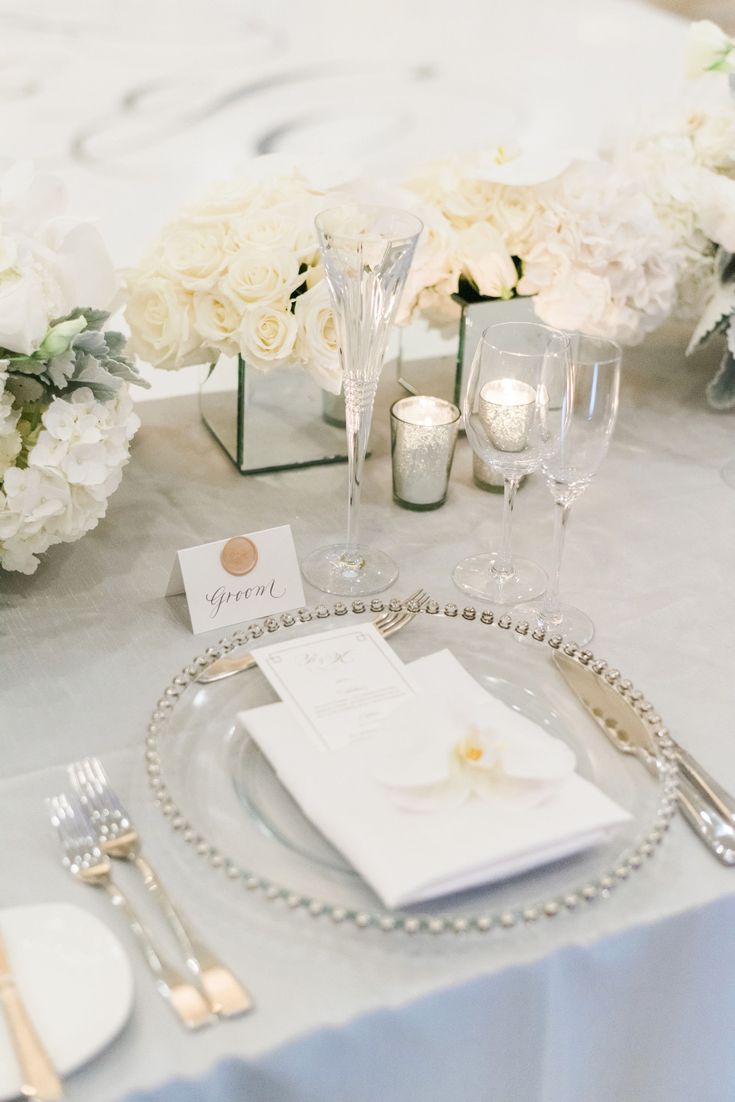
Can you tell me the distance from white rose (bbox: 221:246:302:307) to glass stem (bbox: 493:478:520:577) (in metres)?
0.31

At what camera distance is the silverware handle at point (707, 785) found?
802mm

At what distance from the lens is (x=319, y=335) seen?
117 cm

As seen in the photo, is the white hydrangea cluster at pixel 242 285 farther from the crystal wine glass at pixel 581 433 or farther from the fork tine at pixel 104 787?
the fork tine at pixel 104 787

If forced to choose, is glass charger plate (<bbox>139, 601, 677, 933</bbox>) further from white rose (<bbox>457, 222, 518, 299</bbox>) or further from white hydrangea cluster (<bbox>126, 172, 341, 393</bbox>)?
white rose (<bbox>457, 222, 518, 299</bbox>)

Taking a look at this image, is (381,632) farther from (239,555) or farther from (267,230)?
(267,230)

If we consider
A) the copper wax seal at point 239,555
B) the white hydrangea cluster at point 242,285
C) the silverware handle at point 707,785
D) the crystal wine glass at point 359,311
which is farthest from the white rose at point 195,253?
the silverware handle at point 707,785

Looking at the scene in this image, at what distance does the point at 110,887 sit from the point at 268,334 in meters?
0.63

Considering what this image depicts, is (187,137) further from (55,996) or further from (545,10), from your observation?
(55,996)

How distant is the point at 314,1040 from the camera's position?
65 centimetres

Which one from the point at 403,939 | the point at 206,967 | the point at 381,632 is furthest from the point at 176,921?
the point at 381,632

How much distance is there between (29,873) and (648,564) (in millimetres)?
689

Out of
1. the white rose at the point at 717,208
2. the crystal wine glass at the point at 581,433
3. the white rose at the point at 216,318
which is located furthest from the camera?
the white rose at the point at 717,208

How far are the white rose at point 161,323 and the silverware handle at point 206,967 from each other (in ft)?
2.11

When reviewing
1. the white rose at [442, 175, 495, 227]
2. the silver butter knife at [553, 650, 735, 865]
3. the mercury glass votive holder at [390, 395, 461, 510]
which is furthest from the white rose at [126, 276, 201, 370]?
the silver butter knife at [553, 650, 735, 865]
